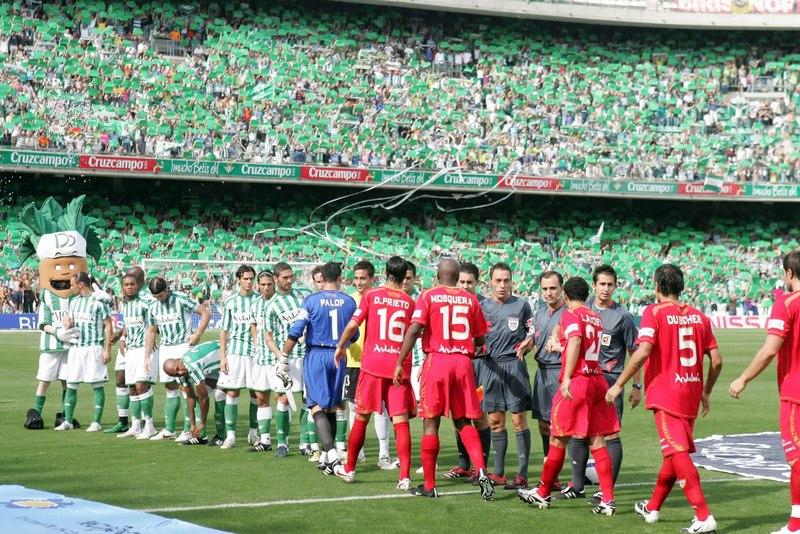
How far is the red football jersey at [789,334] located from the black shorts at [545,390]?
9.63ft

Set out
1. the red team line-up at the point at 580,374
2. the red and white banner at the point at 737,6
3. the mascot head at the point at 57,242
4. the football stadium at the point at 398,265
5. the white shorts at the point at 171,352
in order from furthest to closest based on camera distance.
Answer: the red and white banner at the point at 737,6
the mascot head at the point at 57,242
the white shorts at the point at 171,352
the football stadium at the point at 398,265
the red team line-up at the point at 580,374

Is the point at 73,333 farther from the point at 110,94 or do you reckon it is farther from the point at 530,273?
the point at 530,273

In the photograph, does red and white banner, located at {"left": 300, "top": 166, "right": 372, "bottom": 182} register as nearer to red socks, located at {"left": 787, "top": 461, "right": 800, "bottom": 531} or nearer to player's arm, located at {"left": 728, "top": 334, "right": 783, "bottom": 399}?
player's arm, located at {"left": 728, "top": 334, "right": 783, "bottom": 399}

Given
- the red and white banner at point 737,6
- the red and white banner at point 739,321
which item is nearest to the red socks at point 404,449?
the red and white banner at point 739,321

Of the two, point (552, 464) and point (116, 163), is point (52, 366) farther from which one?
point (116, 163)

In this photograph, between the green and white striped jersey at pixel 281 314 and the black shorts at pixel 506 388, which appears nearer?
the black shorts at pixel 506 388

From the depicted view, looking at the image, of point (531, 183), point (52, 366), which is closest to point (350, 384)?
point (52, 366)

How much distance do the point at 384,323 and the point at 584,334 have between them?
230 cm

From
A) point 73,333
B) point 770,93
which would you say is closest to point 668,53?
point 770,93

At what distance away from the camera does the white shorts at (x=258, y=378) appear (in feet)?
46.9

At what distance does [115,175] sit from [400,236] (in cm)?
1206

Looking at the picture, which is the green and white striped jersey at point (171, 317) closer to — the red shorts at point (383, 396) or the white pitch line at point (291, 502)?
the red shorts at point (383, 396)

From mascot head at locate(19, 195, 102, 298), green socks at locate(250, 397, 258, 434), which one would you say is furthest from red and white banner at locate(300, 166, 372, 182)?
green socks at locate(250, 397, 258, 434)

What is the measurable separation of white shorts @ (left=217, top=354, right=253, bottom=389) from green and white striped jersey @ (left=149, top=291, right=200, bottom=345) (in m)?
1.06
